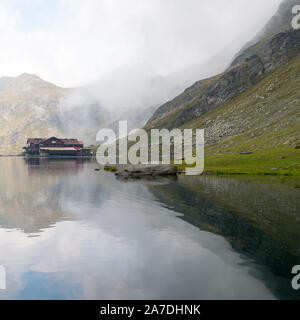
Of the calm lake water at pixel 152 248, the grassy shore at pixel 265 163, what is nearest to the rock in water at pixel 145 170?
the grassy shore at pixel 265 163

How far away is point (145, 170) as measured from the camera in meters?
88.1

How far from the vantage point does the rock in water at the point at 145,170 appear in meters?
86.8

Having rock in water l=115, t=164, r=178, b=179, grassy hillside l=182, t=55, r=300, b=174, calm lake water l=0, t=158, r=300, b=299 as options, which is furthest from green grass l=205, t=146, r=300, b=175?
calm lake water l=0, t=158, r=300, b=299

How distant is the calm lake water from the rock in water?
4179 centimetres

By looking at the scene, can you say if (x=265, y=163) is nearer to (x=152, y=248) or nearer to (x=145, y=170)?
(x=145, y=170)

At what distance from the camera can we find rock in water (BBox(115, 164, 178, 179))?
285 ft

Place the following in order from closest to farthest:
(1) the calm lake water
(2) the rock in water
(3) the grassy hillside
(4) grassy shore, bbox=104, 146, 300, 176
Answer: (1) the calm lake water, (4) grassy shore, bbox=104, 146, 300, 176, (2) the rock in water, (3) the grassy hillside

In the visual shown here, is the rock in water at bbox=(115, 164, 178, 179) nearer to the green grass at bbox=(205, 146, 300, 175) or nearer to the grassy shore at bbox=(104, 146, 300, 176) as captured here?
the grassy shore at bbox=(104, 146, 300, 176)

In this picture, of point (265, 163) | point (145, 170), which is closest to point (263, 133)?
point (265, 163)

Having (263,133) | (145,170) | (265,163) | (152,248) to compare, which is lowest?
(152,248)

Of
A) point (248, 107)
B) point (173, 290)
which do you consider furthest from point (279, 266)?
point (248, 107)

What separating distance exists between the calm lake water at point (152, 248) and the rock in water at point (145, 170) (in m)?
41.8

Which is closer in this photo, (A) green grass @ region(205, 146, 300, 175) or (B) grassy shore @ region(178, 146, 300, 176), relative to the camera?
(B) grassy shore @ region(178, 146, 300, 176)

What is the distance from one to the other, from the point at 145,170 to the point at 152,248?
64277 mm
